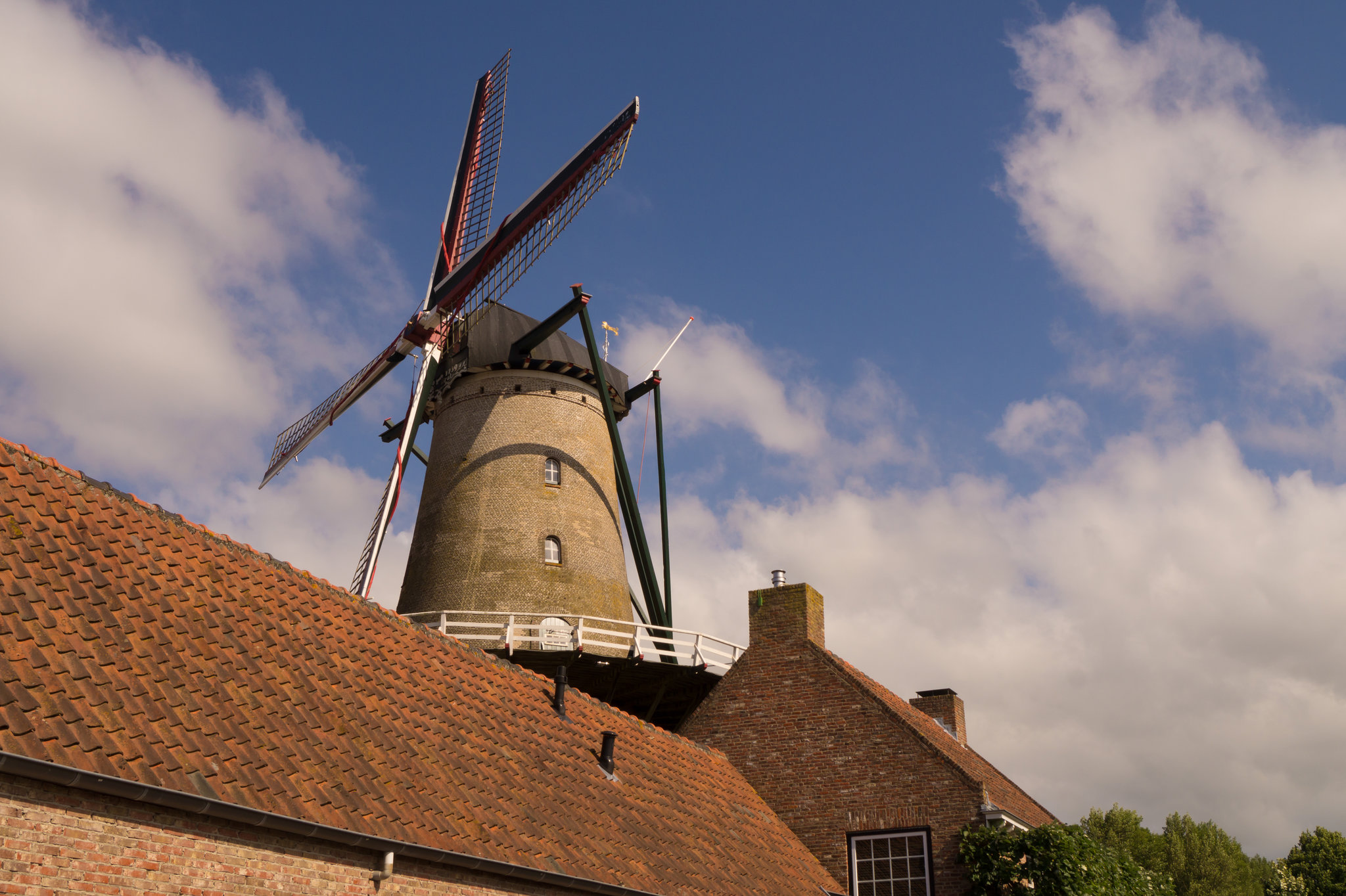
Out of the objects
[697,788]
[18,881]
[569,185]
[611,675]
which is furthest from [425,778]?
[569,185]

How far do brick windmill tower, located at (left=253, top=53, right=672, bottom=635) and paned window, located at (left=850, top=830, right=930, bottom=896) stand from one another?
8.22 m

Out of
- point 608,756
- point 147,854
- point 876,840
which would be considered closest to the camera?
point 147,854

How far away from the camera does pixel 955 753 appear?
1658 centimetres

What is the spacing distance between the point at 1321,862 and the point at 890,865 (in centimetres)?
3912

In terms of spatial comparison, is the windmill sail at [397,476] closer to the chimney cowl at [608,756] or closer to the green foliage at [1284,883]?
the chimney cowl at [608,756]

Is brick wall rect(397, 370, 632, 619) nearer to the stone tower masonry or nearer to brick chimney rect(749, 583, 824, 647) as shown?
the stone tower masonry

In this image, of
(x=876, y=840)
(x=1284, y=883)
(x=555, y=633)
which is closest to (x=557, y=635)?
(x=555, y=633)

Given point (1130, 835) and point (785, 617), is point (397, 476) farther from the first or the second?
point (1130, 835)

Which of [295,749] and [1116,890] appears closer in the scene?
[295,749]

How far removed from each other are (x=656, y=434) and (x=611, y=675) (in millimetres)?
7840

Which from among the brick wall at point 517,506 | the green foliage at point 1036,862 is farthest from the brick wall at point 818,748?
the brick wall at point 517,506

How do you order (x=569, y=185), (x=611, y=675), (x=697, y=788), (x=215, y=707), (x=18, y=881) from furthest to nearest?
1. (x=569, y=185)
2. (x=611, y=675)
3. (x=697, y=788)
4. (x=215, y=707)
5. (x=18, y=881)

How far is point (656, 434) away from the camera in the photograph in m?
25.1

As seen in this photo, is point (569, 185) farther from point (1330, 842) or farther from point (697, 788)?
point (1330, 842)
